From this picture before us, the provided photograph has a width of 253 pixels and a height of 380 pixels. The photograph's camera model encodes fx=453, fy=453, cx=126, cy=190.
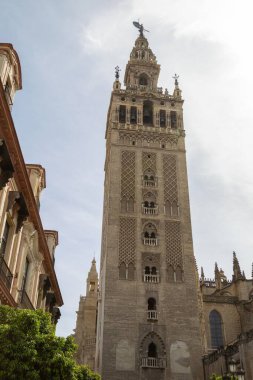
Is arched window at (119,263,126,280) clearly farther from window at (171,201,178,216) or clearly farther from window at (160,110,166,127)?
window at (160,110,166,127)

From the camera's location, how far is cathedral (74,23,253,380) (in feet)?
89.1

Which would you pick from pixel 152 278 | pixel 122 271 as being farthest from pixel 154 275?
pixel 122 271

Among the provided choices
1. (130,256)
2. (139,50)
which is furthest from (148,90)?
(130,256)

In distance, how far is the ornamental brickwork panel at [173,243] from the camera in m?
31.1

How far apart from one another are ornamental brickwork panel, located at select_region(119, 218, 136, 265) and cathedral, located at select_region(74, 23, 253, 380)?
0.23ft

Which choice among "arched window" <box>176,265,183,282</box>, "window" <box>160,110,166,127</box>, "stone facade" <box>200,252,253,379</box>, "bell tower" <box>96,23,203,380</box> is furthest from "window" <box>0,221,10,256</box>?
"window" <box>160,110,166,127</box>

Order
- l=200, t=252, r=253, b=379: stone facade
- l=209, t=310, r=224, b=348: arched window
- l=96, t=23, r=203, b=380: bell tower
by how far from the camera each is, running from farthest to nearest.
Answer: l=200, t=252, r=253, b=379: stone facade → l=209, t=310, r=224, b=348: arched window → l=96, t=23, r=203, b=380: bell tower

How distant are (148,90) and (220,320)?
20.4m

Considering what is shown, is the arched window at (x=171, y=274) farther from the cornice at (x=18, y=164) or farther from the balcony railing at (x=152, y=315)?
the cornice at (x=18, y=164)

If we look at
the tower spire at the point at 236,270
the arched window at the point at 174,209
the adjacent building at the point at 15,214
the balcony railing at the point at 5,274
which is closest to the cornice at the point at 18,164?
the adjacent building at the point at 15,214

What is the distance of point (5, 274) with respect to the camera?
1290 centimetres

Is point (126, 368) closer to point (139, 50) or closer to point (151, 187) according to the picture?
point (151, 187)

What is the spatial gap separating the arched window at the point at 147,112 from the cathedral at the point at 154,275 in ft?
0.28

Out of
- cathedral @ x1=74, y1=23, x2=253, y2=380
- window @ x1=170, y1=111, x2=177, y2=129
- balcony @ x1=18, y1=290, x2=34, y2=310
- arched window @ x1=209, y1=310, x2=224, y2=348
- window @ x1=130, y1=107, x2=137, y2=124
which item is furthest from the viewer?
window @ x1=170, y1=111, x2=177, y2=129
